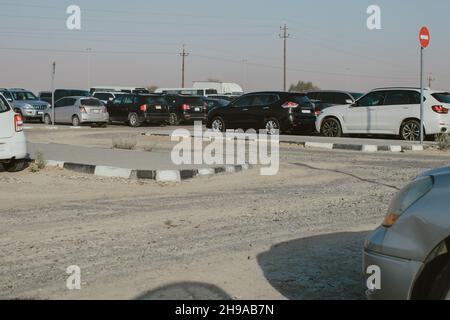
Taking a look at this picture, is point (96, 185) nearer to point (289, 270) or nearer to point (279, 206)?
point (279, 206)

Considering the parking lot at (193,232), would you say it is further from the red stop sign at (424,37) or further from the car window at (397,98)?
the car window at (397,98)

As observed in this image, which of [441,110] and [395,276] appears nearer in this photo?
[395,276]

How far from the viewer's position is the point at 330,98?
2661 centimetres

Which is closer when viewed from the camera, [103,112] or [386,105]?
[386,105]

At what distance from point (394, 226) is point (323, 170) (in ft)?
29.5

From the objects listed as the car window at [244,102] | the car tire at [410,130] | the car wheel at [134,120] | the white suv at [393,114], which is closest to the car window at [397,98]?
the white suv at [393,114]

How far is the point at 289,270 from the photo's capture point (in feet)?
17.6

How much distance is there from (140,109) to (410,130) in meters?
15.0

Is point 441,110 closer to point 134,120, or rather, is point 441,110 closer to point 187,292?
point 187,292

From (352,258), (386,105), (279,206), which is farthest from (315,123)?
(352,258)

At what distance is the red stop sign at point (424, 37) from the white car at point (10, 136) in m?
10.4

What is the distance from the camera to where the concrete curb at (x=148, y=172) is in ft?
36.7

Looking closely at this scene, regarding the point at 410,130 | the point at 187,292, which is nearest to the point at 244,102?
the point at 410,130

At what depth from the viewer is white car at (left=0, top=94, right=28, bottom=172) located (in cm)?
1133
